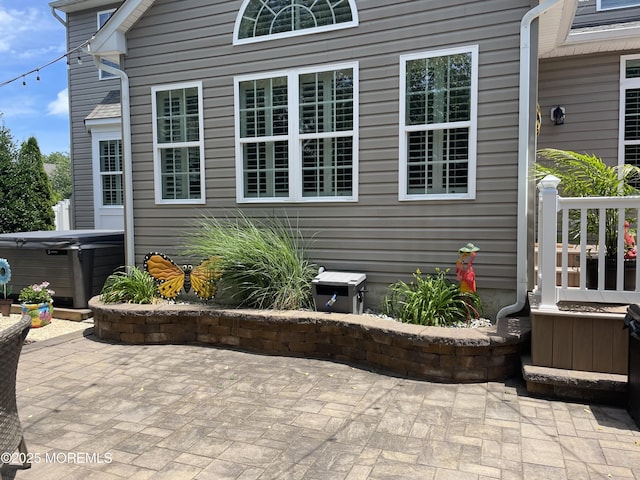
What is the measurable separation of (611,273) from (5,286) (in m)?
7.31

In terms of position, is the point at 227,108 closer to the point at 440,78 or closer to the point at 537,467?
the point at 440,78

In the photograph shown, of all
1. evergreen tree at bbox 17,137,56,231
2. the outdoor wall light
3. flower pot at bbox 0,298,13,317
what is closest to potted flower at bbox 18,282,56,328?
flower pot at bbox 0,298,13,317

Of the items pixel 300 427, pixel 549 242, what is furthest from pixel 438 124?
pixel 300 427

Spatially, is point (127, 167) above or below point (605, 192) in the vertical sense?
above

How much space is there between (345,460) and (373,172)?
9.99 ft

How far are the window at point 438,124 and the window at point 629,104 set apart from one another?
259 centimetres

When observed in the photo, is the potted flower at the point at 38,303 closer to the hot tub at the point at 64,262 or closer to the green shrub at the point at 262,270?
the hot tub at the point at 64,262

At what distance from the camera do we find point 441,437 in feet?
9.29

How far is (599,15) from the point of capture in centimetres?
626

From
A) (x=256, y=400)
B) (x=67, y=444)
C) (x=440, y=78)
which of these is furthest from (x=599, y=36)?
(x=67, y=444)

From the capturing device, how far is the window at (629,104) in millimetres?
5660

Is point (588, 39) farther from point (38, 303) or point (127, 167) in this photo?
point (38, 303)

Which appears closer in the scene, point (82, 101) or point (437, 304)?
point (437, 304)

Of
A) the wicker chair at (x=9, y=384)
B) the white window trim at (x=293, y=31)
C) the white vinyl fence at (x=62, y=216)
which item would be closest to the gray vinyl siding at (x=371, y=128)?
the white window trim at (x=293, y=31)
